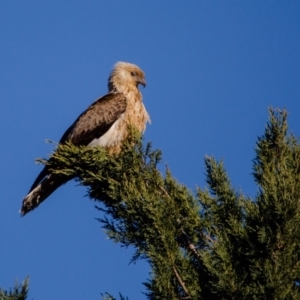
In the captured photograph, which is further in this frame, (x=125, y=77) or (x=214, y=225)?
(x=125, y=77)

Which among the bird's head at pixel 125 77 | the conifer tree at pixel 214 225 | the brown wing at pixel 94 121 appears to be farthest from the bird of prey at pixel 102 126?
the conifer tree at pixel 214 225

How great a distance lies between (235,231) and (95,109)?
4.94 m

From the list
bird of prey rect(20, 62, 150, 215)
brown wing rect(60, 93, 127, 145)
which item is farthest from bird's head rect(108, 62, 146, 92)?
brown wing rect(60, 93, 127, 145)

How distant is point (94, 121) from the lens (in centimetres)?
904

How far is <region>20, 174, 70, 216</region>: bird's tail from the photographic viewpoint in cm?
824

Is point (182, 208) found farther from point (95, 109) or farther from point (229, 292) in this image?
point (95, 109)

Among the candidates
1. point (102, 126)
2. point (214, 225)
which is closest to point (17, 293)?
point (214, 225)

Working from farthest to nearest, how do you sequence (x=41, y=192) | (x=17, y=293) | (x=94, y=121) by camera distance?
(x=94, y=121), (x=41, y=192), (x=17, y=293)

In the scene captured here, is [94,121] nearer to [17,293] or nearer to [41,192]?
[41,192]

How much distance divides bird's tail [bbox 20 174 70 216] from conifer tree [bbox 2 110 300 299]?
2.64 meters

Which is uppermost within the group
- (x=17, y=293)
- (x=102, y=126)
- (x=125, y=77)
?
(x=125, y=77)

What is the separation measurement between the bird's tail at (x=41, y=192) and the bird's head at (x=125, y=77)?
6.66 feet

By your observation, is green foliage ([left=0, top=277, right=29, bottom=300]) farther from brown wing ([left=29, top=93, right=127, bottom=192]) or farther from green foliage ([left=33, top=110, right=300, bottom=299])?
brown wing ([left=29, top=93, right=127, bottom=192])

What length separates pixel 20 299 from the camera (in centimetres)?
457
